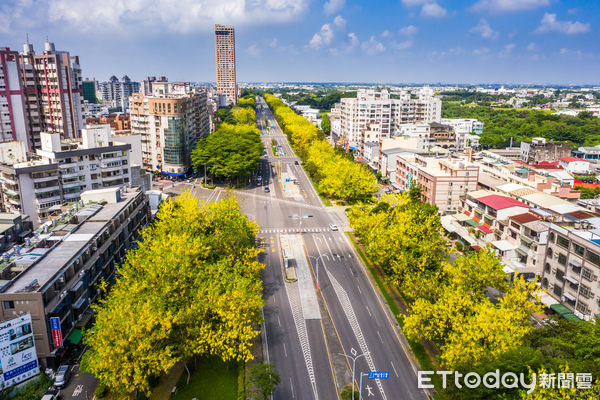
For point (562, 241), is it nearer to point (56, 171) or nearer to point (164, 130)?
point (56, 171)

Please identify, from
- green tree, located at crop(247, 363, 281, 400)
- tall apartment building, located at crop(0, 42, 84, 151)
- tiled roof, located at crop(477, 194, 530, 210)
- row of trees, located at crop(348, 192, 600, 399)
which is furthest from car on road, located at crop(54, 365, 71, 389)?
tall apartment building, located at crop(0, 42, 84, 151)

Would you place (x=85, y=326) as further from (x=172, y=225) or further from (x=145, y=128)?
(x=145, y=128)

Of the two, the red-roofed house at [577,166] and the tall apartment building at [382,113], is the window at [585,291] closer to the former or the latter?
the red-roofed house at [577,166]

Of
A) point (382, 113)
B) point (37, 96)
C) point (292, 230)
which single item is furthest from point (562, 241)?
point (37, 96)

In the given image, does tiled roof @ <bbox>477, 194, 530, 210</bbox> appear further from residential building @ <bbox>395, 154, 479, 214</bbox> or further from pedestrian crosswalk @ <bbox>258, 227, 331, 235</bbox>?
pedestrian crosswalk @ <bbox>258, 227, 331, 235</bbox>

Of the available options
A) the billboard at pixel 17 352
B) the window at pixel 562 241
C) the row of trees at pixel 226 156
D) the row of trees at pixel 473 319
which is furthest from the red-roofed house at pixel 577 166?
the billboard at pixel 17 352

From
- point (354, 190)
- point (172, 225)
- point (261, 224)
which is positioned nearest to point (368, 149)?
point (354, 190)
